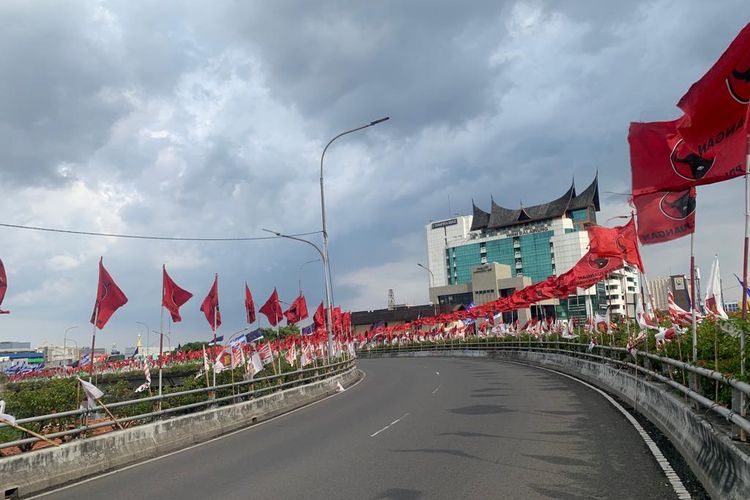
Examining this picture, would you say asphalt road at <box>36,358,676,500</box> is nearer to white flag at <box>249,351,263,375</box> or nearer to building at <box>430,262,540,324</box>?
white flag at <box>249,351,263,375</box>

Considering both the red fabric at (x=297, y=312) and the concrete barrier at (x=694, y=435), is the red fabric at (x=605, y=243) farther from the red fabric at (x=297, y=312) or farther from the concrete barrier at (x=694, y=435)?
the red fabric at (x=297, y=312)

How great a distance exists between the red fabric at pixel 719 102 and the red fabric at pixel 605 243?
13.1 metres

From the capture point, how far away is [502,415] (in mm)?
13852

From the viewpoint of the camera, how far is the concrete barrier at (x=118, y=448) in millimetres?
9492

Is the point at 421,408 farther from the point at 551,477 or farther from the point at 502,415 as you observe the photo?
the point at 551,477

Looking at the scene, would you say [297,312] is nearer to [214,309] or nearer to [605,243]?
[214,309]

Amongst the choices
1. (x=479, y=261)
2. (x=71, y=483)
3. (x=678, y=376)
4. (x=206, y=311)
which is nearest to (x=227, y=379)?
(x=206, y=311)

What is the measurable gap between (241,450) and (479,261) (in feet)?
545

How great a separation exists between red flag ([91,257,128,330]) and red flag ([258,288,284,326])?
580 inches

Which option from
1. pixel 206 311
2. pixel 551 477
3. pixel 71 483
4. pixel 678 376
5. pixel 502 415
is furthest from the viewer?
pixel 206 311

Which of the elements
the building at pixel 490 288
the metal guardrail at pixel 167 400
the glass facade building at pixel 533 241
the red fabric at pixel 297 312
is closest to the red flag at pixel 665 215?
the metal guardrail at pixel 167 400

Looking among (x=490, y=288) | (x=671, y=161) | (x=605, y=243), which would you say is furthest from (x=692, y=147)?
(x=490, y=288)

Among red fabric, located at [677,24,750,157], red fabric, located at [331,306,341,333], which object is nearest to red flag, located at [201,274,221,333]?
red fabric, located at [677,24,750,157]

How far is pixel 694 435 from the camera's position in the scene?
8180 mm
